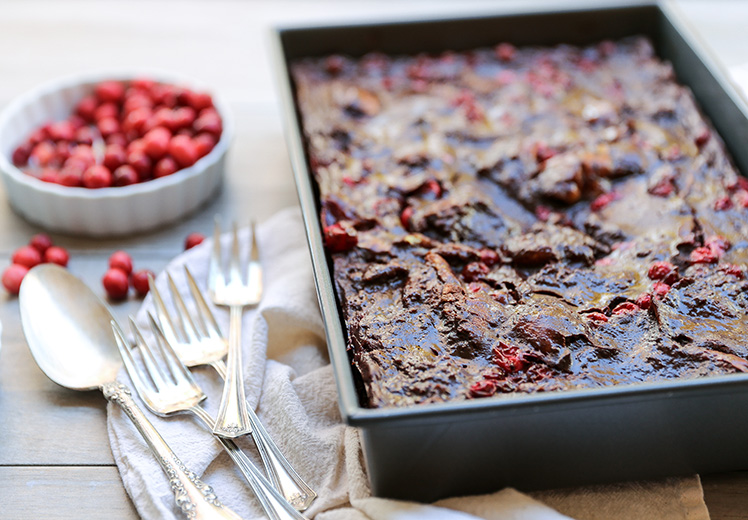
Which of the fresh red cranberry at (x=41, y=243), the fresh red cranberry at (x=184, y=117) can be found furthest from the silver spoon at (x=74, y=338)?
the fresh red cranberry at (x=184, y=117)

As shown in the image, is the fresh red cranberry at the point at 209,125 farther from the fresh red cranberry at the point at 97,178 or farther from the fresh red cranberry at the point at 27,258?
the fresh red cranberry at the point at 27,258

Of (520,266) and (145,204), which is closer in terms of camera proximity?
(520,266)

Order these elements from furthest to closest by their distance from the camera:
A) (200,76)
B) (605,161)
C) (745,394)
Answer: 1. (200,76)
2. (605,161)
3. (745,394)

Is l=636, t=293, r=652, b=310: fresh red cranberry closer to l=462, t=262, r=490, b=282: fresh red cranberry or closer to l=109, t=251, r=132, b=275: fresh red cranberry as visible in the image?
l=462, t=262, r=490, b=282: fresh red cranberry

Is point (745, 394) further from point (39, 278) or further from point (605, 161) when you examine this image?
point (39, 278)

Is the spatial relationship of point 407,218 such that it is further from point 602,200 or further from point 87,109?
point 87,109

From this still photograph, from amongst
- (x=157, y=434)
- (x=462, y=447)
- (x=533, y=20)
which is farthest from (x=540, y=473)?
(x=533, y=20)
